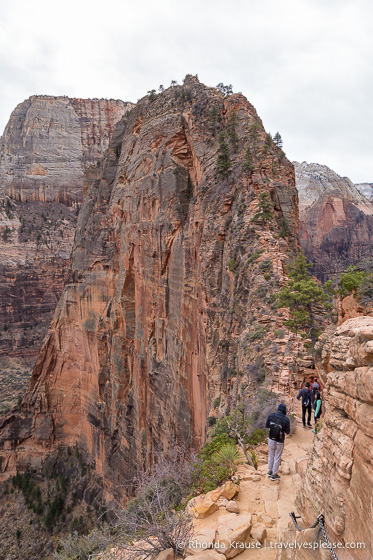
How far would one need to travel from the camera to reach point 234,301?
17.4m

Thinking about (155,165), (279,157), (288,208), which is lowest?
(288,208)

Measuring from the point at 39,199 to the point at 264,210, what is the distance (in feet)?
299

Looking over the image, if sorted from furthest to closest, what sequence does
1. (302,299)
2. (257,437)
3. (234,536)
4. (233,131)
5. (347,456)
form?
(233,131)
(302,299)
(257,437)
(234,536)
(347,456)

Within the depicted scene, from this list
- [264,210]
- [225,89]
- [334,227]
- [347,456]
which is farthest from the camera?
[334,227]

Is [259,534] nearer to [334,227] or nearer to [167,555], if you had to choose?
[167,555]

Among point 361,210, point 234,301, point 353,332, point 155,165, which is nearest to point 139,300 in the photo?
point 155,165

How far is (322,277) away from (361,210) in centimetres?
3228

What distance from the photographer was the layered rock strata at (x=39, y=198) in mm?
78500

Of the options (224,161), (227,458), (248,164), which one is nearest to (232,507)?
(227,458)

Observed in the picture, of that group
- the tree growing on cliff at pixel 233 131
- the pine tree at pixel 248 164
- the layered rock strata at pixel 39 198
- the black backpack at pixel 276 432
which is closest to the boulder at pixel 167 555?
the black backpack at pixel 276 432

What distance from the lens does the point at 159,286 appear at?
88.7 feet

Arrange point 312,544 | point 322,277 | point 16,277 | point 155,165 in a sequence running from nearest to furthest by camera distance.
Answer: point 312,544 → point 155,165 → point 322,277 → point 16,277

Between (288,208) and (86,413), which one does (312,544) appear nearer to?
(288,208)

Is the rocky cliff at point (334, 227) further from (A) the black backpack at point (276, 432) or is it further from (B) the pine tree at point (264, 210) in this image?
(A) the black backpack at point (276, 432)
